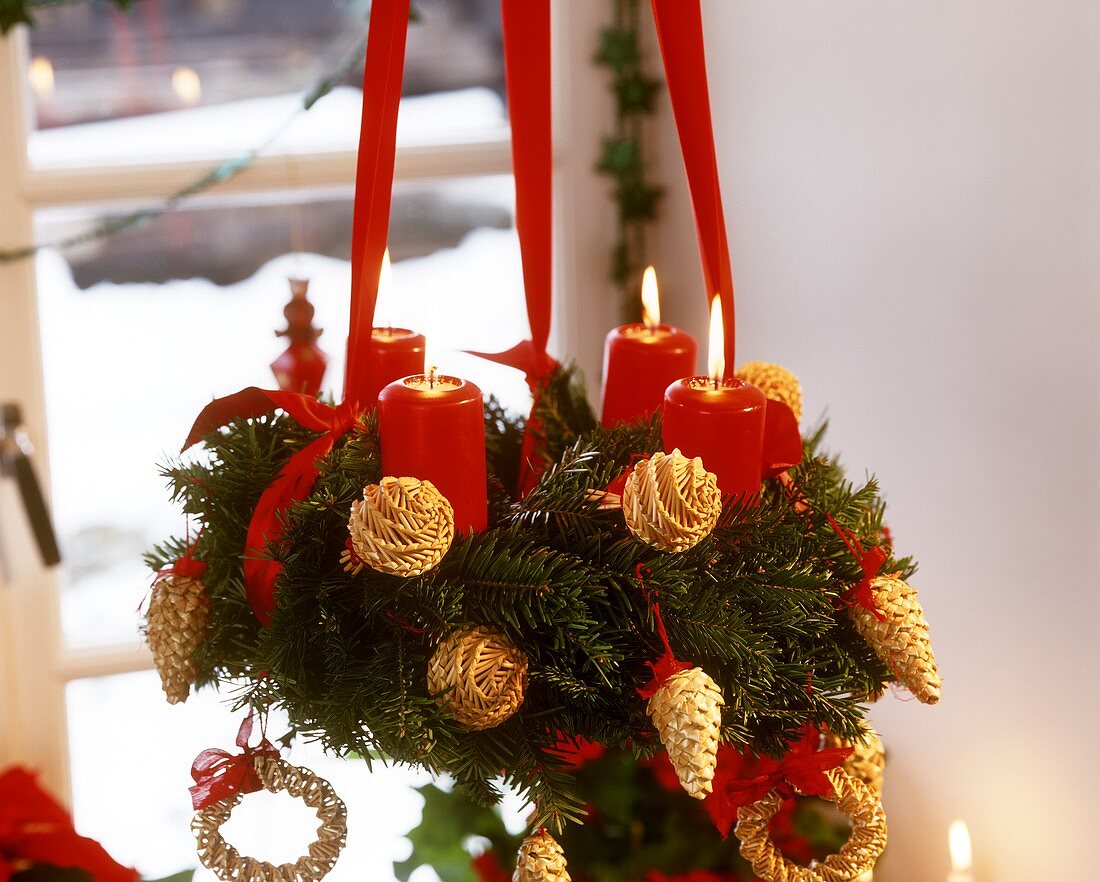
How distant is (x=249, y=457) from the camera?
1.78 feet

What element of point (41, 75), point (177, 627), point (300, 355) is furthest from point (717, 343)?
point (41, 75)

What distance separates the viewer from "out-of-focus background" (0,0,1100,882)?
803 millimetres

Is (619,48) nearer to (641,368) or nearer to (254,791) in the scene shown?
(641,368)

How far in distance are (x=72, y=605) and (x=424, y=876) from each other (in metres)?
0.52

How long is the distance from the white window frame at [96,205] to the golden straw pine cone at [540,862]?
2.81ft

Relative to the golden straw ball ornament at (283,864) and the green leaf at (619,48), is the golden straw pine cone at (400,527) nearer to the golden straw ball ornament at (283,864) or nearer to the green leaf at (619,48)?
the golden straw ball ornament at (283,864)

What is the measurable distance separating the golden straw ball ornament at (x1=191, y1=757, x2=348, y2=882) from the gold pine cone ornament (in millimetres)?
58

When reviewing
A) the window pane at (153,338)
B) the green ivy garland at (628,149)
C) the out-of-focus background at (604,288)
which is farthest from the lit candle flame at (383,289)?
the green ivy garland at (628,149)

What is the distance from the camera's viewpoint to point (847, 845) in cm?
52

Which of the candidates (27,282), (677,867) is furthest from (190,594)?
(27,282)

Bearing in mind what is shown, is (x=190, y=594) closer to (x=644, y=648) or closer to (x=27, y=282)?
(x=644, y=648)

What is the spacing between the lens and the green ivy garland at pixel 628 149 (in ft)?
4.32

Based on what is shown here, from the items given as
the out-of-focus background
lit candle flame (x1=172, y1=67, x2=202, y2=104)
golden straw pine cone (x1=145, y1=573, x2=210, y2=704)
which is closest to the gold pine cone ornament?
golden straw pine cone (x1=145, y1=573, x2=210, y2=704)

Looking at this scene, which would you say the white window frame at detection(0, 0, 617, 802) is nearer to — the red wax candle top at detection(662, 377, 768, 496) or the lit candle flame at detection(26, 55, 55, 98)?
the lit candle flame at detection(26, 55, 55, 98)
